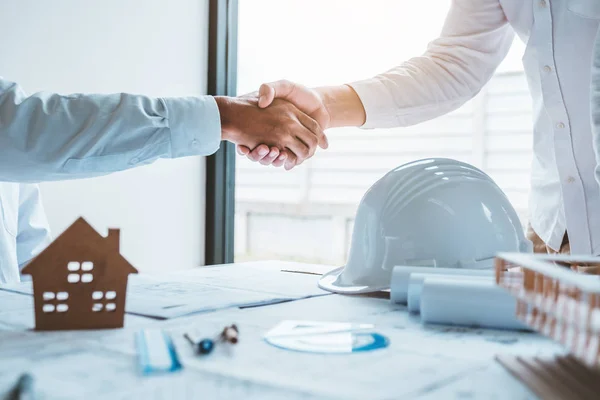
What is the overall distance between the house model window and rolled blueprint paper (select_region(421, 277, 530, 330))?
360mm

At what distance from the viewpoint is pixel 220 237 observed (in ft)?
9.11

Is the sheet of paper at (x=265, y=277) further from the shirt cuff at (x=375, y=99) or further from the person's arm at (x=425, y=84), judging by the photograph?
the shirt cuff at (x=375, y=99)

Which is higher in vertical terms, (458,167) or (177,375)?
(458,167)

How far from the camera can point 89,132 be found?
1075 mm

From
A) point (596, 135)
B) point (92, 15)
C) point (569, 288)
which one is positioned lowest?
point (569, 288)

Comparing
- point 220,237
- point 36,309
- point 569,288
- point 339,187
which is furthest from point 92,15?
point 339,187

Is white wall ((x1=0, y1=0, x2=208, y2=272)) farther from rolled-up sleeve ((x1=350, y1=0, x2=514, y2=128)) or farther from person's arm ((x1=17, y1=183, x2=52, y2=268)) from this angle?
rolled-up sleeve ((x1=350, y1=0, x2=514, y2=128))

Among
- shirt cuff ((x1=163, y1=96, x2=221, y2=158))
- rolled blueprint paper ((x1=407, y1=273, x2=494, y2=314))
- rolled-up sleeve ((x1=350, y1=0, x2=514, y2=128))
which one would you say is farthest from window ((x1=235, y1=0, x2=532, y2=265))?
rolled blueprint paper ((x1=407, y1=273, x2=494, y2=314))

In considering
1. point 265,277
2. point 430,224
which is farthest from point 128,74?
point 430,224

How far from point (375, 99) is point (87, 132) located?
2.46 ft

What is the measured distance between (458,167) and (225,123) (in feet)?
1.86

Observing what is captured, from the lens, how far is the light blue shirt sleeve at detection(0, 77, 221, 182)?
3.52ft

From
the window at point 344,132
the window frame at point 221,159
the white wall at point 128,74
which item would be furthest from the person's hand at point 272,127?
the window at point 344,132

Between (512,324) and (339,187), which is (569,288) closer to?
(512,324)
